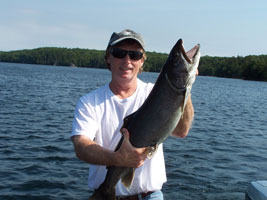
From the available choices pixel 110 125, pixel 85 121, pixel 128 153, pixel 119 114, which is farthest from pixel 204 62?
pixel 128 153

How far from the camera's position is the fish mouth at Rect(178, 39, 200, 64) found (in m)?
3.25

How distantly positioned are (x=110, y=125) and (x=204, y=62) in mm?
156989

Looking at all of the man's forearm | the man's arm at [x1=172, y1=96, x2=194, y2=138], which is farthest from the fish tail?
the man's arm at [x1=172, y1=96, x2=194, y2=138]

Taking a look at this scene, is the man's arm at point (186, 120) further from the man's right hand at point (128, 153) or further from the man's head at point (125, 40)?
the man's head at point (125, 40)

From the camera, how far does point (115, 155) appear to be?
11.1 ft

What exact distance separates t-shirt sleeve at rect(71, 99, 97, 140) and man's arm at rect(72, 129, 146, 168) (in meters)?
0.14

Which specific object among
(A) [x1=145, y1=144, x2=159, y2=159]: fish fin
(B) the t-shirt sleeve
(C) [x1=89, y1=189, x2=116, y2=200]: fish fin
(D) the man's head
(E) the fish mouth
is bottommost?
(C) [x1=89, y1=189, x2=116, y2=200]: fish fin

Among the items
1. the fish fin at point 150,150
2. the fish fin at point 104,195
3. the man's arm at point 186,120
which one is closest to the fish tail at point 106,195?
the fish fin at point 104,195

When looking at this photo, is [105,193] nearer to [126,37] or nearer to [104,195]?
[104,195]

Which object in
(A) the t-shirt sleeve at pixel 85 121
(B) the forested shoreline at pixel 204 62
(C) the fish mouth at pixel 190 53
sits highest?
(B) the forested shoreline at pixel 204 62

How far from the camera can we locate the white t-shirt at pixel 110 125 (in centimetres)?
387

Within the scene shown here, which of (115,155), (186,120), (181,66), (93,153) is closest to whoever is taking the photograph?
(181,66)

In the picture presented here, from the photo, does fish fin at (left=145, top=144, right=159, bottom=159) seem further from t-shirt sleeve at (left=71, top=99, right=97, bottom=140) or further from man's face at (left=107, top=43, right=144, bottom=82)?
man's face at (left=107, top=43, right=144, bottom=82)

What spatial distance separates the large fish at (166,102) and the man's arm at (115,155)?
0.12 m
